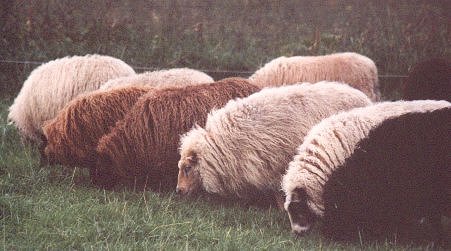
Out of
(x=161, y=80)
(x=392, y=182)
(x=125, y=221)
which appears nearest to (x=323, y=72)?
(x=161, y=80)

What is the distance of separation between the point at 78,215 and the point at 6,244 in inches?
36.3

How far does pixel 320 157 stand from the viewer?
6.73 metres

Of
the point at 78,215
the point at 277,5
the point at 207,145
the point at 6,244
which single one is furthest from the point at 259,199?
the point at 277,5

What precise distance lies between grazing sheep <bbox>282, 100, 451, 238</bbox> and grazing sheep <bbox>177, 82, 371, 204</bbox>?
52 cm

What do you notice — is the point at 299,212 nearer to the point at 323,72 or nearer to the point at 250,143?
the point at 250,143

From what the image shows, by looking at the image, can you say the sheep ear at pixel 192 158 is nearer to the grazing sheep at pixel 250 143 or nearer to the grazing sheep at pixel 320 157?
the grazing sheep at pixel 250 143

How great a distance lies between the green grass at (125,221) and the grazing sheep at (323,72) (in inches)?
138

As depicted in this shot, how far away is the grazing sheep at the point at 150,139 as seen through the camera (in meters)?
8.00

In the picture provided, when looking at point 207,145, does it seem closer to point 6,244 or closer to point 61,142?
point 61,142

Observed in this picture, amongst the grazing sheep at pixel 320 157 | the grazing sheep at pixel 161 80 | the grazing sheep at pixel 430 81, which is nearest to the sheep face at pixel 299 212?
the grazing sheep at pixel 320 157

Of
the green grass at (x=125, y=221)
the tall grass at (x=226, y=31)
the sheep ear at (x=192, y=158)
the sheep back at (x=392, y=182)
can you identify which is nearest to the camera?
the green grass at (x=125, y=221)

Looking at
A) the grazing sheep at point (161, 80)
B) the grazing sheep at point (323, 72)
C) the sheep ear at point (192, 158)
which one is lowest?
the grazing sheep at point (323, 72)

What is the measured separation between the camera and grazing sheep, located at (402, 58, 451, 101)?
902 centimetres

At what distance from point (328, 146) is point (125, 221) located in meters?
1.97
